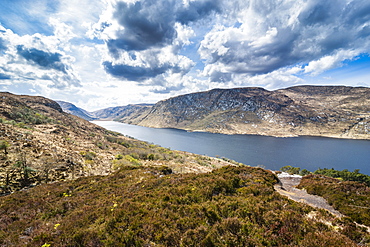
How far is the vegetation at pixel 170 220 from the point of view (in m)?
5.83

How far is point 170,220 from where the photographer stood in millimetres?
7203

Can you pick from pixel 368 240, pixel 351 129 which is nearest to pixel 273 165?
pixel 368 240

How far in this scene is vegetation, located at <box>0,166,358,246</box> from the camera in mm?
5828

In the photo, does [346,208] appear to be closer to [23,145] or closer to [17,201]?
[17,201]

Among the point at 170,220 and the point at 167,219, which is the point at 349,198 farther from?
the point at 167,219

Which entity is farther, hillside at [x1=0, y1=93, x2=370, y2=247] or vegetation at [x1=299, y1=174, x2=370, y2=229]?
vegetation at [x1=299, y1=174, x2=370, y2=229]

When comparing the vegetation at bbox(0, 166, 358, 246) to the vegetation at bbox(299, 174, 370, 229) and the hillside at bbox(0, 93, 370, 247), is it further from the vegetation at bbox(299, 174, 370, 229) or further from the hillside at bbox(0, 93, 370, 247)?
the vegetation at bbox(299, 174, 370, 229)

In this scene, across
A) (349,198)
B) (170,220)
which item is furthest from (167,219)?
(349,198)

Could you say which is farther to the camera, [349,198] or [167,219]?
[349,198]

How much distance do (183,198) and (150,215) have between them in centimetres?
237

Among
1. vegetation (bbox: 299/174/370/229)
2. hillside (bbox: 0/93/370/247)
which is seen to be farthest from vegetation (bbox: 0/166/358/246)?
vegetation (bbox: 299/174/370/229)

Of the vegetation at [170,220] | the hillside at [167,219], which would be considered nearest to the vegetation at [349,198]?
the hillside at [167,219]

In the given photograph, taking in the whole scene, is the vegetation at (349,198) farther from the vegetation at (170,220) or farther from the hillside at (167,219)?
the vegetation at (170,220)

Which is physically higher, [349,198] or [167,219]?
[167,219]
